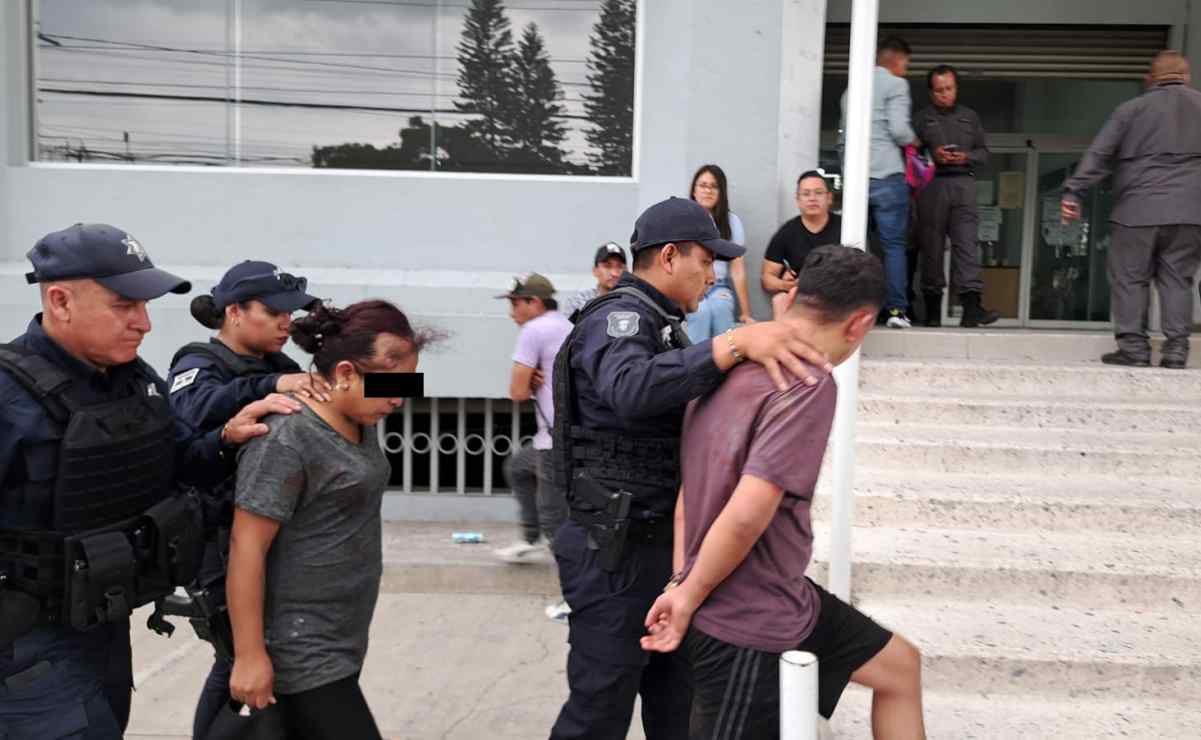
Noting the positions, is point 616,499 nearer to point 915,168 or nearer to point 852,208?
point 852,208

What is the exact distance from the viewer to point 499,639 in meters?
5.36

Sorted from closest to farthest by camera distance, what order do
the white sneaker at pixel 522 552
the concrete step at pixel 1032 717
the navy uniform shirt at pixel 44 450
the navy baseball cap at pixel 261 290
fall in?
the navy uniform shirt at pixel 44 450
the navy baseball cap at pixel 261 290
the concrete step at pixel 1032 717
the white sneaker at pixel 522 552

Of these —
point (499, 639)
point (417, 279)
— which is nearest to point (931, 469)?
point (499, 639)

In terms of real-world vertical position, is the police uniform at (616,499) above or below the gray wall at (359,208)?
below

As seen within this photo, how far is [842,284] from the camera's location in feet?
7.86

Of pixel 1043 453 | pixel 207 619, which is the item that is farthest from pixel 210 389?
pixel 1043 453

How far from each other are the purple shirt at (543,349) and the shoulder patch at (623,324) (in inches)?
111

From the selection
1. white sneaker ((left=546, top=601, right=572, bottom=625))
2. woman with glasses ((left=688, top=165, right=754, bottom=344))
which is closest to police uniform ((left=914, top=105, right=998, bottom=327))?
woman with glasses ((left=688, top=165, right=754, bottom=344))

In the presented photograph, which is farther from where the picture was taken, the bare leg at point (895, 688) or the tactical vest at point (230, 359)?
the tactical vest at point (230, 359)

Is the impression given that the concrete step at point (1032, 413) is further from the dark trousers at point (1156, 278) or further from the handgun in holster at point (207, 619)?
the handgun in holster at point (207, 619)

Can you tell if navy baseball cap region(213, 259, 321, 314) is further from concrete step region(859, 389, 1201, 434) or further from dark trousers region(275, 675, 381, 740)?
concrete step region(859, 389, 1201, 434)

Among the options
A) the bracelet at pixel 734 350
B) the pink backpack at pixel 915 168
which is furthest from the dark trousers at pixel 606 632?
the pink backpack at pixel 915 168

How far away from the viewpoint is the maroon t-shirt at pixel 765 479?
2303 mm

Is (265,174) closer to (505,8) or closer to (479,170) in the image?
(479,170)
